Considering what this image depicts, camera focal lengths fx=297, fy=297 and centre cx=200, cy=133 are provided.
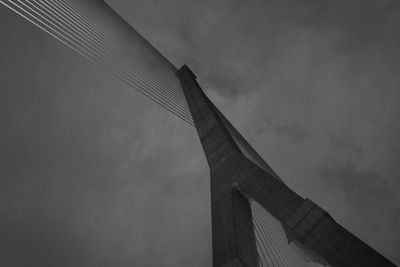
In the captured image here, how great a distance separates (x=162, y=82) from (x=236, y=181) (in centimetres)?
1230

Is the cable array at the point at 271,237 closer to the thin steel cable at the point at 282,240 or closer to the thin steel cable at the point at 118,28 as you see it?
the thin steel cable at the point at 282,240

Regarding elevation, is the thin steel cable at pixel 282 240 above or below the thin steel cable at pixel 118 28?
below

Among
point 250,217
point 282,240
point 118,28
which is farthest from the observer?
point 118,28

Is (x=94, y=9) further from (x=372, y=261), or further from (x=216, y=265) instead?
(x=372, y=261)

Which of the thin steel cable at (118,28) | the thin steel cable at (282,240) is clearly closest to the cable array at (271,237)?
the thin steel cable at (282,240)

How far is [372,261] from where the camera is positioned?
10453 millimetres

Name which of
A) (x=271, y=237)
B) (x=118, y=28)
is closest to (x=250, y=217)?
(x=271, y=237)

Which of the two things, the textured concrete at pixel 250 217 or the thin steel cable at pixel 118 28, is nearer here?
the textured concrete at pixel 250 217

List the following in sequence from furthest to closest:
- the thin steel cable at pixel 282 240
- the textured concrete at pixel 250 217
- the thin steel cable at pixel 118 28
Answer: the thin steel cable at pixel 118 28, the thin steel cable at pixel 282 240, the textured concrete at pixel 250 217

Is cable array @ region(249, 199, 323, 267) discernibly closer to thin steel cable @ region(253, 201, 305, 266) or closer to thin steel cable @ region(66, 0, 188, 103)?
thin steel cable @ region(253, 201, 305, 266)

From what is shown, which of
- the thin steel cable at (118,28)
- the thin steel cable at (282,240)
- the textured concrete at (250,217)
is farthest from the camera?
the thin steel cable at (118,28)

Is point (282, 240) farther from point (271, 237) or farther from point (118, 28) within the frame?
point (118, 28)

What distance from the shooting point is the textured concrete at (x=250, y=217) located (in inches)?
445

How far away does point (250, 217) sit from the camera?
1564 cm
